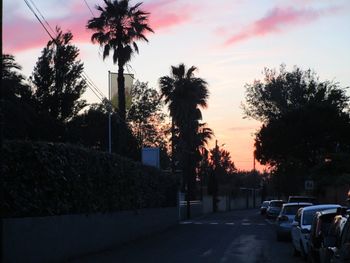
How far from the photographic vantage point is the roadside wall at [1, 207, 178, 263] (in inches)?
565

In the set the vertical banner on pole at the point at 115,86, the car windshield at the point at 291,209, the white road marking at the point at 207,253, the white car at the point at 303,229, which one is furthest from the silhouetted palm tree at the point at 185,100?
the white car at the point at 303,229

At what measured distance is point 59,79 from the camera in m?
61.1

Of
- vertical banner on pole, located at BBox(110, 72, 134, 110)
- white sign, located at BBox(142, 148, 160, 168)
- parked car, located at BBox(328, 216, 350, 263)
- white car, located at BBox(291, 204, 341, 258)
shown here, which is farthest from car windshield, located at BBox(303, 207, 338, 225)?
white sign, located at BBox(142, 148, 160, 168)

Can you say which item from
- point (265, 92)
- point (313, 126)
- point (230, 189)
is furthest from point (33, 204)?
point (230, 189)

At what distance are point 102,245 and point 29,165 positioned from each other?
701 cm

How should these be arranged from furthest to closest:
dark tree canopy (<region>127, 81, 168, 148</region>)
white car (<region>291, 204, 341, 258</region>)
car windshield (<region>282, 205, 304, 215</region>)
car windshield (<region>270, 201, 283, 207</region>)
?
dark tree canopy (<region>127, 81, 168, 148</region>) < car windshield (<region>270, 201, 283, 207</region>) < car windshield (<region>282, 205, 304, 215</region>) < white car (<region>291, 204, 341, 258</region>)

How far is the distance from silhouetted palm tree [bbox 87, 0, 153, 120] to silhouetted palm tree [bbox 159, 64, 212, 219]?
53.0ft

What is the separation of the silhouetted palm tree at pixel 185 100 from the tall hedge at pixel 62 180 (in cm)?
3215

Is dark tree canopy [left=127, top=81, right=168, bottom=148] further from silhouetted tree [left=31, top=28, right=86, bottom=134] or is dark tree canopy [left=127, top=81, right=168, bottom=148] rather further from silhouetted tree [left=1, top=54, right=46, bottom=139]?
silhouetted tree [left=1, top=54, right=46, bottom=139]

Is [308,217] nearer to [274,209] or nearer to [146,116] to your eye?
[274,209]

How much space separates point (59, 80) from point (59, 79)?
10cm

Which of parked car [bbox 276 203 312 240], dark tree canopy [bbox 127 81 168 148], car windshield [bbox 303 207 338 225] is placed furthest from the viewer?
dark tree canopy [bbox 127 81 168 148]

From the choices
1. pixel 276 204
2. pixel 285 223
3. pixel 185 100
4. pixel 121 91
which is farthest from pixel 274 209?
pixel 285 223

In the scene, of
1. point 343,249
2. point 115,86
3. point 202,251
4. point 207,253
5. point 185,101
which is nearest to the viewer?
point 343,249
